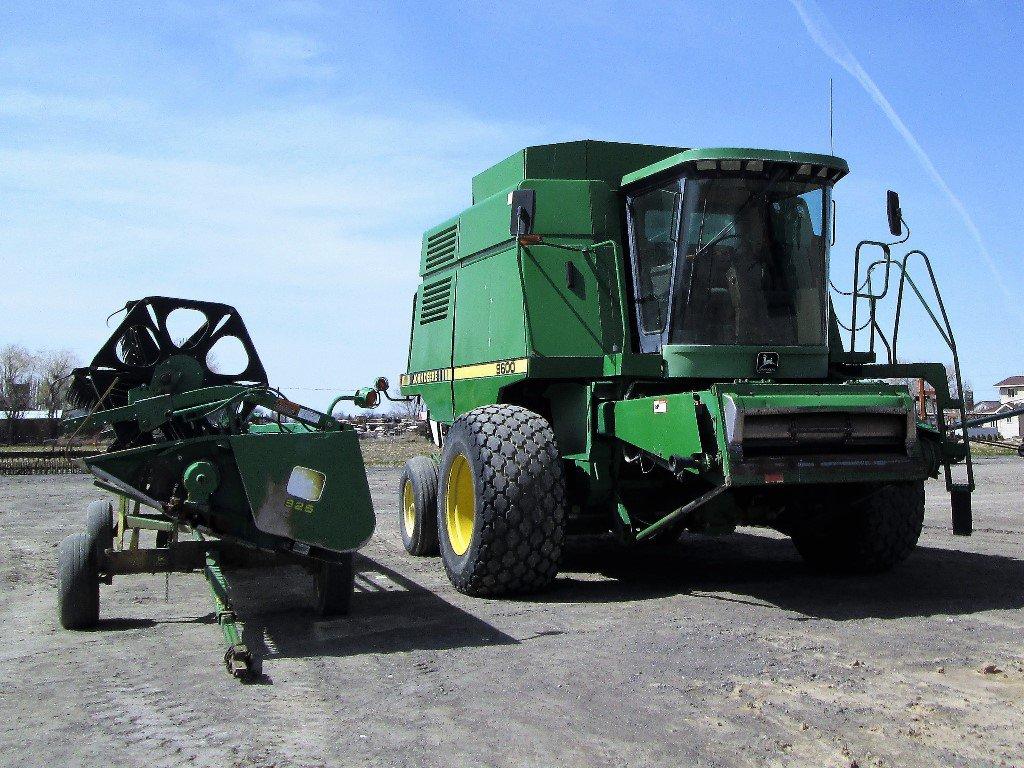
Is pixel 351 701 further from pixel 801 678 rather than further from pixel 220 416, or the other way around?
pixel 220 416

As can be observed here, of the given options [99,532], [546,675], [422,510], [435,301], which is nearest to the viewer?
[546,675]

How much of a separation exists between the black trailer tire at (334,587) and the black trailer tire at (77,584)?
1387mm

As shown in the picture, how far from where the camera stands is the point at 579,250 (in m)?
8.41

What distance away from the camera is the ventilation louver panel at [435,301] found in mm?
10320

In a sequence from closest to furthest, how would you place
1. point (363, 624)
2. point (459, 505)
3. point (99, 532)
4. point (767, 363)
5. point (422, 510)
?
point (363, 624), point (99, 532), point (767, 363), point (459, 505), point (422, 510)

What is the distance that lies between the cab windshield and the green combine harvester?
15 mm

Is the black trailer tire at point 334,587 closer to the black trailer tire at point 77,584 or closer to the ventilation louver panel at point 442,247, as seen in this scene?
the black trailer tire at point 77,584

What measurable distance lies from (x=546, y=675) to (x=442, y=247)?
594 cm

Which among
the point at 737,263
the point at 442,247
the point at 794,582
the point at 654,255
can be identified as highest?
the point at 442,247

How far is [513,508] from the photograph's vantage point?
24.3 feet

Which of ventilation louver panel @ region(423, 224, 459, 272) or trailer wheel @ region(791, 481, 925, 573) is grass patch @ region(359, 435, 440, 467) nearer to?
ventilation louver panel @ region(423, 224, 459, 272)

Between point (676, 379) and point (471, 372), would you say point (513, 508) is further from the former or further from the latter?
point (471, 372)

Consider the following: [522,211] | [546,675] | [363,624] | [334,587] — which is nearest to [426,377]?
[522,211]

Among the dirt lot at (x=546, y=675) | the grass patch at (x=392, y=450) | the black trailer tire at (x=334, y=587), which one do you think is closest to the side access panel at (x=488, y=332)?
the dirt lot at (x=546, y=675)
